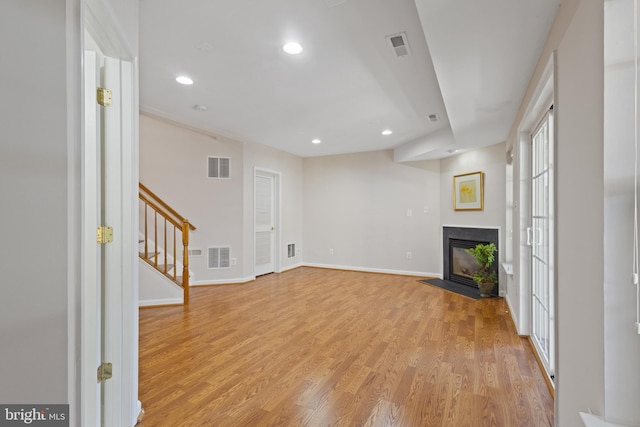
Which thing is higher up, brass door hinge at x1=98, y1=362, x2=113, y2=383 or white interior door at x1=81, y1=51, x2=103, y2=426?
white interior door at x1=81, y1=51, x2=103, y2=426

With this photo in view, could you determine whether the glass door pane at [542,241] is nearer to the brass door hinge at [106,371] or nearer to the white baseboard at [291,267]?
the brass door hinge at [106,371]

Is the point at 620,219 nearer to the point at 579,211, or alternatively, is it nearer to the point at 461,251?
the point at 579,211

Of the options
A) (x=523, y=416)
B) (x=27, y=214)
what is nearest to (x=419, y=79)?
(x=523, y=416)

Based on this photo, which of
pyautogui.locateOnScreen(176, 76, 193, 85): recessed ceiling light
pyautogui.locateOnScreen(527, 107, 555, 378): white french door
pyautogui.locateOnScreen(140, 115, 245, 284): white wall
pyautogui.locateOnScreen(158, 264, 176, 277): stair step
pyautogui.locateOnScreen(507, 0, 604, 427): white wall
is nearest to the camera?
pyautogui.locateOnScreen(507, 0, 604, 427): white wall

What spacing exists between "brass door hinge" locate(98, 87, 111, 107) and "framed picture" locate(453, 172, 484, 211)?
4.61 m

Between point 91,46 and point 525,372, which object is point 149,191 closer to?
point 91,46

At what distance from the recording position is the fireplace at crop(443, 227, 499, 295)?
14.7ft

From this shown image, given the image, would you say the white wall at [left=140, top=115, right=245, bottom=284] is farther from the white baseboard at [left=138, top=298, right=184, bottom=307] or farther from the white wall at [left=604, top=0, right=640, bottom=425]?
the white wall at [left=604, top=0, right=640, bottom=425]

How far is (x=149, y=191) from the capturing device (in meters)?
4.11

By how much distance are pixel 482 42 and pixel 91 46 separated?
218cm

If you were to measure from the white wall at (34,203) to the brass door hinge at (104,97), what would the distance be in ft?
2.38

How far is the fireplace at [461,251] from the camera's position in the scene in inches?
177

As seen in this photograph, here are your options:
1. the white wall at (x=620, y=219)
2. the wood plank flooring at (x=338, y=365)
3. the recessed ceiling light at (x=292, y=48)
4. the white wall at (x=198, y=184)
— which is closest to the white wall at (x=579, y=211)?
the white wall at (x=620, y=219)

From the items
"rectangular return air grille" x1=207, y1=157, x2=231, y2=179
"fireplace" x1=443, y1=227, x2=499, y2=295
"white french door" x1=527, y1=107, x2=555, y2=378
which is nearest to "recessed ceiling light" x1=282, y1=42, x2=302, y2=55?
"white french door" x1=527, y1=107, x2=555, y2=378
